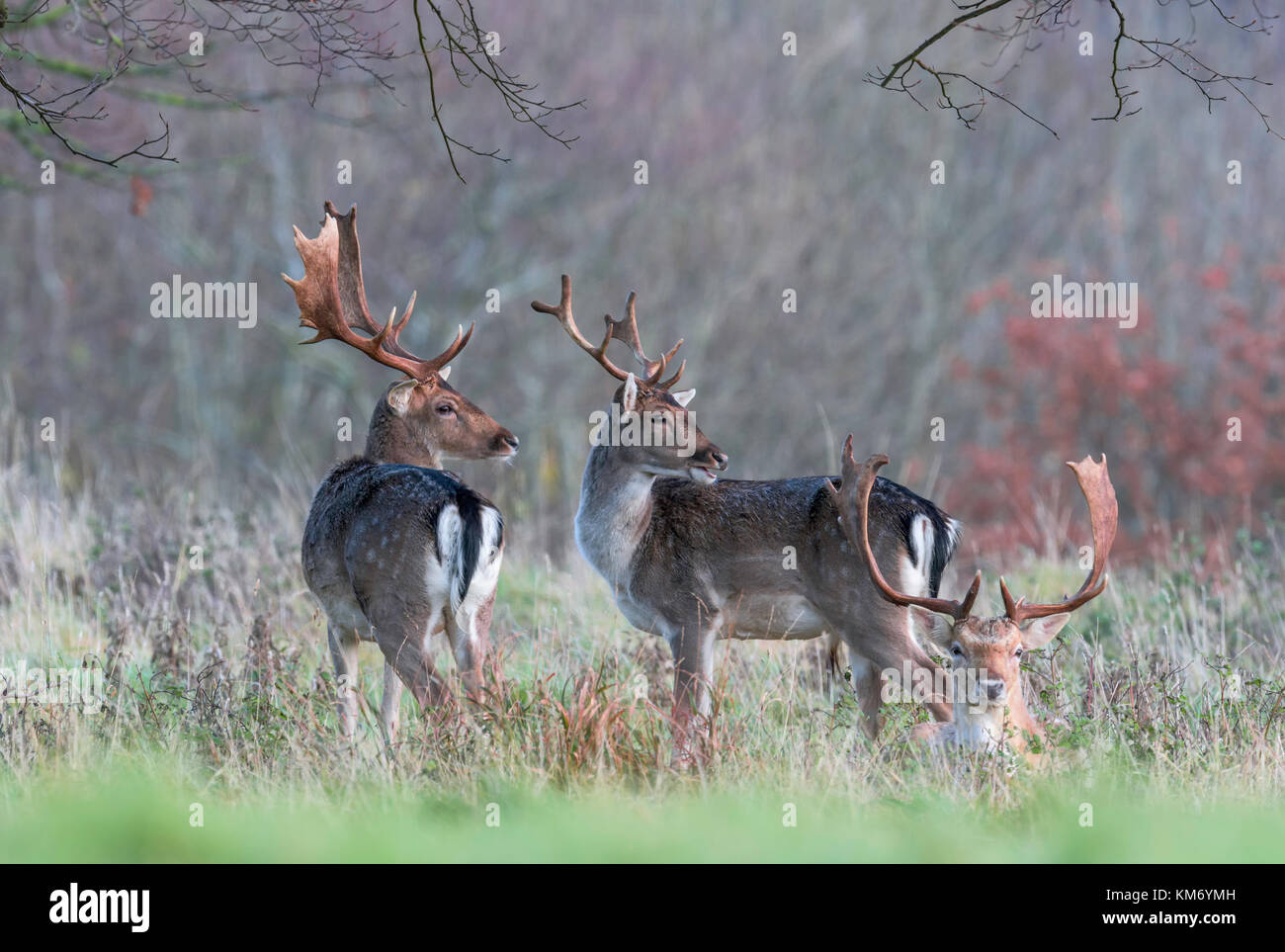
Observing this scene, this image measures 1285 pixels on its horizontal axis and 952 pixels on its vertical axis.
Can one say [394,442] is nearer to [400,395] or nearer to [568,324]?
[400,395]

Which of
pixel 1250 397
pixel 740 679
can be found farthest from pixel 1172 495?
pixel 740 679

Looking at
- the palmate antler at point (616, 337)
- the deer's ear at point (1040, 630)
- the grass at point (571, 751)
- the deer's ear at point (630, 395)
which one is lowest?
the grass at point (571, 751)

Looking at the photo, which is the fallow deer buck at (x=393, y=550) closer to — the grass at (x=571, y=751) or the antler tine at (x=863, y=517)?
the grass at (x=571, y=751)

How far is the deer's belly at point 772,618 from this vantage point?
6656mm

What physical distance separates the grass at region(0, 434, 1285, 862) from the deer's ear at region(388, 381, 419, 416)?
110 centimetres

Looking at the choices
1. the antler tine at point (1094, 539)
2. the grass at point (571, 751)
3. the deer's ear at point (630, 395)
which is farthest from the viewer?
the deer's ear at point (630, 395)

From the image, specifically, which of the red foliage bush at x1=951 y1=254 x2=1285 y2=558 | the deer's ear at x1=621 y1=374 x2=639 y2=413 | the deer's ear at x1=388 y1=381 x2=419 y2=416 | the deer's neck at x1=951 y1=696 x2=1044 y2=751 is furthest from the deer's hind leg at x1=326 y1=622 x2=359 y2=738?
the red foliage bush at x1=951 y1=254 x2=1285 y2=558

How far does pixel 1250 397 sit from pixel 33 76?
13.2m

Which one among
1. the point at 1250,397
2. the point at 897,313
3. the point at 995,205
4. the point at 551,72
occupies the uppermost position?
the point at 551,72

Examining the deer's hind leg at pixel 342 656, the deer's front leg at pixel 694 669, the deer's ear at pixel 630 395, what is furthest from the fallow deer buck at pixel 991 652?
the deer's hind leg at pixel 342 656

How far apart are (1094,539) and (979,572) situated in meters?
0.47

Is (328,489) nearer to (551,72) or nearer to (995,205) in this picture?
(551,72)

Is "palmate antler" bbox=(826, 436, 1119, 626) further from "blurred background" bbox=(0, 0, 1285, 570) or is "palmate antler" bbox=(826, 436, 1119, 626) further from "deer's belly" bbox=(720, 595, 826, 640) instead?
"blurred background" bbox=(0, 0, 1285, 570)

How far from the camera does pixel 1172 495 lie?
2034cm
